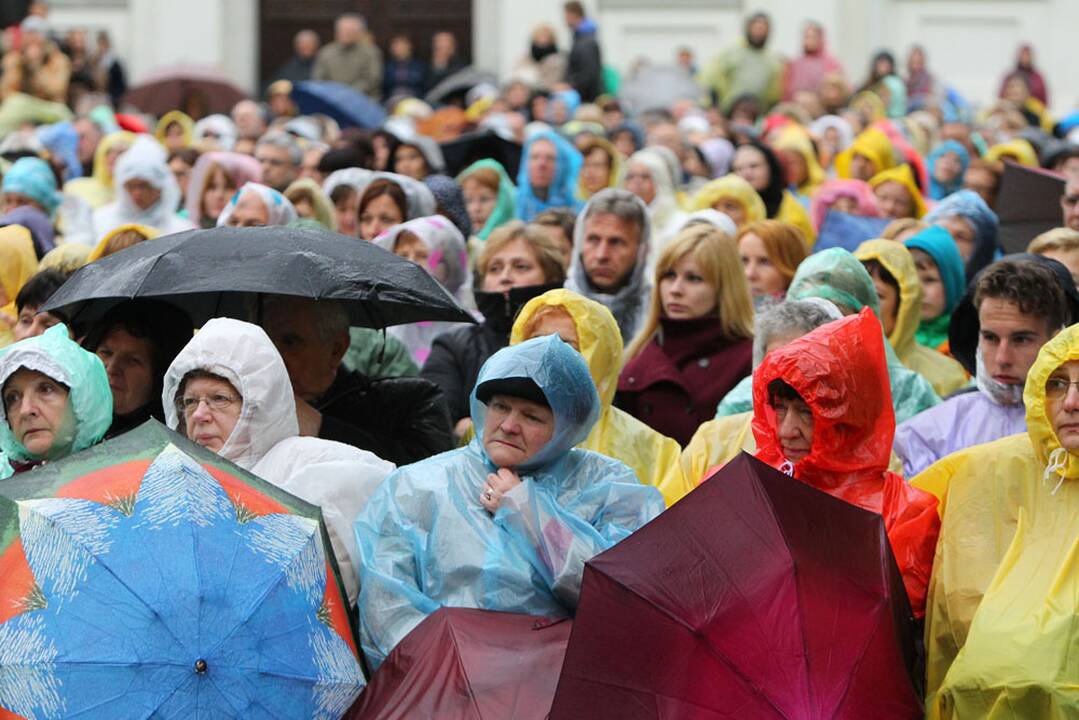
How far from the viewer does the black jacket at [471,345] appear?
8758 mm

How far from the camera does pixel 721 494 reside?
582cm

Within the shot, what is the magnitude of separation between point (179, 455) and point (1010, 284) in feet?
9.17

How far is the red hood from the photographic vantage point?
6.42 metres

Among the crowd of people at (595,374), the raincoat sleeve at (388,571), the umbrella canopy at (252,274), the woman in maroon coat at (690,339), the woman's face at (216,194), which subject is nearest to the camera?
the raincoat sleeve at (388,571)

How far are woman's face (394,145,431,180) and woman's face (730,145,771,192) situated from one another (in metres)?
1.81

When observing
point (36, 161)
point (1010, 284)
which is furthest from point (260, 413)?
point (36, 161)

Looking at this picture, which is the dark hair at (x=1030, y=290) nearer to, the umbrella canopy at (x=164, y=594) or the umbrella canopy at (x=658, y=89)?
the umbrella canopy at (x=164, y=594)

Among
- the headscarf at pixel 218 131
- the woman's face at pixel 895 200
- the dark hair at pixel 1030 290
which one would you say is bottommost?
the headscarf at pixel 218 131

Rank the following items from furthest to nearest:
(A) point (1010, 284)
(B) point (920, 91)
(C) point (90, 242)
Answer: (B) point (920, 91) → (C) point (90, 242) → (A) point (1010, 284)

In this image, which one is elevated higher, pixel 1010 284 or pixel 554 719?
pixel 1010 284

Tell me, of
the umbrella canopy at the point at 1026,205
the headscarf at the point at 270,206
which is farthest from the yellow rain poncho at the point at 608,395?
the umbrella canopy at the point at 1026,205

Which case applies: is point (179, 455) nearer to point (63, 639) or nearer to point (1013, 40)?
point (63, 639)

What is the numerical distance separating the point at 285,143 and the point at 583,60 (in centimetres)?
685

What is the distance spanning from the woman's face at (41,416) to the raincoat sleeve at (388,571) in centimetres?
100
